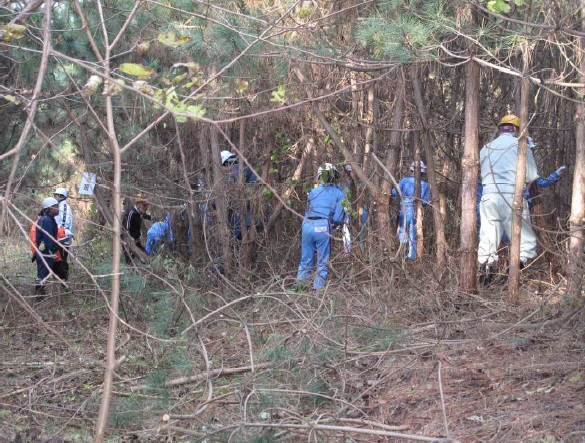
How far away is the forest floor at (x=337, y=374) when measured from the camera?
5.22 m

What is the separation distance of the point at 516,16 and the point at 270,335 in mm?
3842

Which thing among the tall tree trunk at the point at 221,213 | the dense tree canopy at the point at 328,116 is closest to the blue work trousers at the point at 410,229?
the dense tree canopy at the point at 328,116

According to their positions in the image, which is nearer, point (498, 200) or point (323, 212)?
point (498, 200)

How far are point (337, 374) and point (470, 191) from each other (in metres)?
2.46

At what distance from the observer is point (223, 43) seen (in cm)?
788

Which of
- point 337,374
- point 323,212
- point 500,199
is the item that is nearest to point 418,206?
point 323,212

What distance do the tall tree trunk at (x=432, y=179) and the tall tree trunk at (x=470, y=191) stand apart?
550 mm

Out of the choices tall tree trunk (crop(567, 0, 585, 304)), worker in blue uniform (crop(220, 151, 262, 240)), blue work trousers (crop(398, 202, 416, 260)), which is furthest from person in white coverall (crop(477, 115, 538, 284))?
worker in blue uniform (crop(220, 151, 262, 240))

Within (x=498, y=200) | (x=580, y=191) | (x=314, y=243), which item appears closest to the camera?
(x=580, y=191)

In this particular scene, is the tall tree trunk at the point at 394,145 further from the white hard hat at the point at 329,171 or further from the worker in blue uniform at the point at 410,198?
the white hard hat at the point at 329,171

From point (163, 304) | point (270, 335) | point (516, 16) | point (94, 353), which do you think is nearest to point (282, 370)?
point (270, 335)

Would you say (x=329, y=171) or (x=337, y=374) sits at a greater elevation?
(x=329, y=171)

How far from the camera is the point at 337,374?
6.25m

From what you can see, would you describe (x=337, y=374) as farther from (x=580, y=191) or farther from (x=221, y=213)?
(x=221, y=213)
